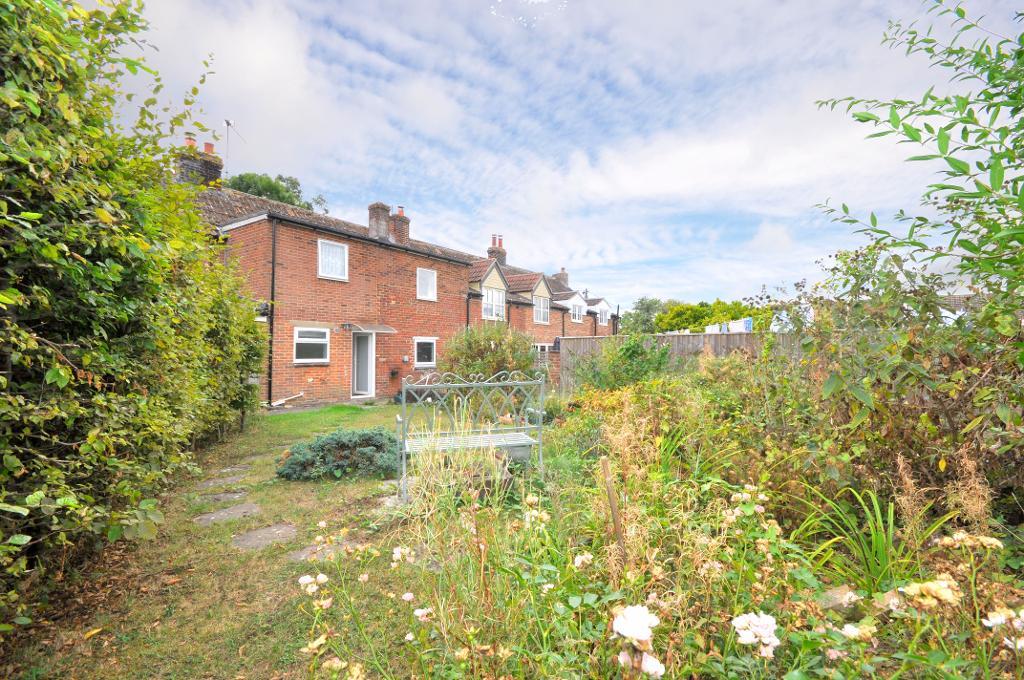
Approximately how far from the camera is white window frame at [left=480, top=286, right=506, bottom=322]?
21.9 metres

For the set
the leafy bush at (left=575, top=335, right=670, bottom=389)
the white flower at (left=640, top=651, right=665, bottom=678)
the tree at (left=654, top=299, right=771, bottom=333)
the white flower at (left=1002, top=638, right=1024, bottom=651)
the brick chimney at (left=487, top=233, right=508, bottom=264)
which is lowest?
the white flower at (left=1002, top=638, right=1024, bottom=651)

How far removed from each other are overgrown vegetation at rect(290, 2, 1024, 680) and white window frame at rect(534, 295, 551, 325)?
79.3ft

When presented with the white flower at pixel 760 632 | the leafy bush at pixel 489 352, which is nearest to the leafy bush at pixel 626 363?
the leafy bush at pixel 489 352

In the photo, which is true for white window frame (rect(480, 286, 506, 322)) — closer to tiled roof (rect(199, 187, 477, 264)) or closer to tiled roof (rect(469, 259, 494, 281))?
tiled roof (rect(469, 259, 494, 281))

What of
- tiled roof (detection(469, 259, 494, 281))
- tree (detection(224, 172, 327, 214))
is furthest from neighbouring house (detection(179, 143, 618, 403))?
tree (detection(224, 172, 327, 214))

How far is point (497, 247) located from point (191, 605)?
1068 inches

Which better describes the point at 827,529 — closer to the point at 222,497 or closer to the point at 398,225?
the point at 222,497

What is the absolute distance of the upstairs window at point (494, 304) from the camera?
2205cm

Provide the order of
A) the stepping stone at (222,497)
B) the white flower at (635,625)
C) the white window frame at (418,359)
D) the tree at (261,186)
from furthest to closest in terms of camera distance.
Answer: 1. the tree at (261,186)
2. the white window frame at (418,359)
3. the stepping stone at (222,497)
4. the white flower at (635,625)

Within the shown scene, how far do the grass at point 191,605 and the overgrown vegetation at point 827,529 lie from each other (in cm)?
33

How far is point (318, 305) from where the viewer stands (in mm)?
14484

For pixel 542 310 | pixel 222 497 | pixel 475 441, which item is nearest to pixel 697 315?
pixel 542 310

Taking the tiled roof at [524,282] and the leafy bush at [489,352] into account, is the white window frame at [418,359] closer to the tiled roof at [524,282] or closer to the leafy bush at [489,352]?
the leafy bush at [489,352]

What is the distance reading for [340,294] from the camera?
49.6 feet
